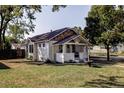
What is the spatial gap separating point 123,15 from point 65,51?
823 cm

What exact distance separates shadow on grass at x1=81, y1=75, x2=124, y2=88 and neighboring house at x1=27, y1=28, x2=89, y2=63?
13859 mm

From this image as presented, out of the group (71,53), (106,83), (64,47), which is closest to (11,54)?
(64,47)

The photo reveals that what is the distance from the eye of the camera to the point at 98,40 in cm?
3878

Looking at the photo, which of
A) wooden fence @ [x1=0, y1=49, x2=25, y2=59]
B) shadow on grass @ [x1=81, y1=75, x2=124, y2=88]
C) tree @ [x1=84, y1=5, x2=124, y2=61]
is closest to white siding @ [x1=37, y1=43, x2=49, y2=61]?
tree @ [x1=84, y1=5, x2=124, y2=61]

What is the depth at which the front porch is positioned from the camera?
32750 mm

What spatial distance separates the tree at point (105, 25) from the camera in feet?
114

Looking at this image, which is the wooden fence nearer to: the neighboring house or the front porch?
the neighboring house

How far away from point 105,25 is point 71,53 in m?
7.64

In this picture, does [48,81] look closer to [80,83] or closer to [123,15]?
[80,83]

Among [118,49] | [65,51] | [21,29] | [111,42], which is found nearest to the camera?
[65,51]

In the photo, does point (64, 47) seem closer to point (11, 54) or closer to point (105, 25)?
point (105, 25)

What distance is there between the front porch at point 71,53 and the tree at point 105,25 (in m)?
4.21

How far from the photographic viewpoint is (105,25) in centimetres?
3809
